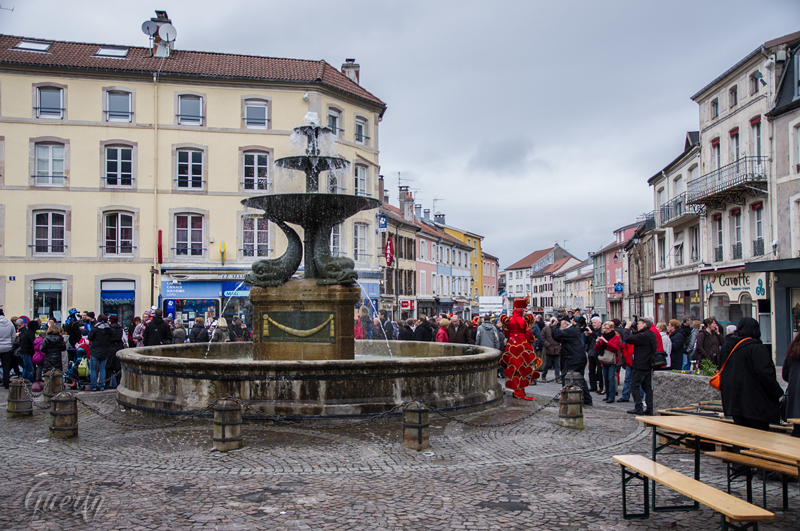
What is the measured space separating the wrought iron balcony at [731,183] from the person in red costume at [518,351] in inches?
664

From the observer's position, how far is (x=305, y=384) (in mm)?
9141

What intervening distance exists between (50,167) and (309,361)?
26048 mm

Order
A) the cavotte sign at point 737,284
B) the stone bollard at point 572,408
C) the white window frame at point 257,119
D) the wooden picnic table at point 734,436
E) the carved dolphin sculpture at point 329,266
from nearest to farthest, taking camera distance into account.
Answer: the wooden picnic table at point 734,436 < the stone bollard at point 572,408 < the carved dolphin sculpture at point 329,266 < the cavotte sign at point 737,284 < the white window frame at point 257,119

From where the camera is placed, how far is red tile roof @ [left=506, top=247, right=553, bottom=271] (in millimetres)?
130875

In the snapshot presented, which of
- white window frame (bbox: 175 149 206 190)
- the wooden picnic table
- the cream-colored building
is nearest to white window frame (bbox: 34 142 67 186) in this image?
the cream-colored building

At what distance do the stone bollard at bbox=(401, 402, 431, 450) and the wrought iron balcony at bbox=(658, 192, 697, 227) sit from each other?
2682cm

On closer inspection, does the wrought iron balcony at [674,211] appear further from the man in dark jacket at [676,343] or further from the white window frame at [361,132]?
the man in dark jacket at [676,343]

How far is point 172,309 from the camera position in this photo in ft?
100

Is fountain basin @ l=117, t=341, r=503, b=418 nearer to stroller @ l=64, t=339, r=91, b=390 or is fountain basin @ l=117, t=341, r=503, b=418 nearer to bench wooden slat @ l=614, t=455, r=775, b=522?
bench wooden slat @ l=614, t=455, r=775, b=522

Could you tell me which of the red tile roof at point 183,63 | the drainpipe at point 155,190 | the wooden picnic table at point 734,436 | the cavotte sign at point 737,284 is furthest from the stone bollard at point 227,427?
the red tile roof at point 183,63

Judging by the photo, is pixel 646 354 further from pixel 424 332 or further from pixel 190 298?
pixel 190 298

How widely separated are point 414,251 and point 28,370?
134 feet

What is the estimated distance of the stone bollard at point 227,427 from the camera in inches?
304

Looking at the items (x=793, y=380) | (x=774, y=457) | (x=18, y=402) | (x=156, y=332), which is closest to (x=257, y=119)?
(x=156, y=332)
